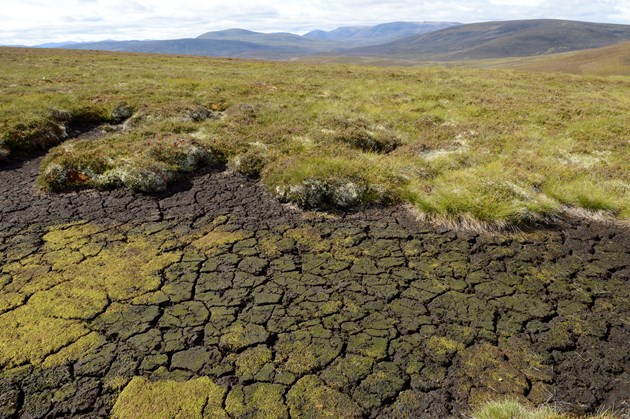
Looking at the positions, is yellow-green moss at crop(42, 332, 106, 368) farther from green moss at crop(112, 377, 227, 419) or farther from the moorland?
green moss at crop(112, 377, 227, 419)

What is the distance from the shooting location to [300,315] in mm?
8008

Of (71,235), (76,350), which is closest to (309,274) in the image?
(76,350)

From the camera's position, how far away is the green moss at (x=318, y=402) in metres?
6.00

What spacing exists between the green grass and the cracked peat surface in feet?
4.65

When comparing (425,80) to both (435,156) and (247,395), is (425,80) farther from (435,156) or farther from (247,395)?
(247,395)

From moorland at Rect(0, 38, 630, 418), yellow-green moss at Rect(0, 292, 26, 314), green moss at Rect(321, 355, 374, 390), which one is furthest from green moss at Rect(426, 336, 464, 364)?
yellow-green moss at Rect(0, 292, 26, 314)

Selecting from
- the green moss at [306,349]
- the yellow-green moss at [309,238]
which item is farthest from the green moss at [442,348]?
the yellow-green moss at [309,238]

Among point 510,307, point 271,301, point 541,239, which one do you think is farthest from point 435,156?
point 271,301

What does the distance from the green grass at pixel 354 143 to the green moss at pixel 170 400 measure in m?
7.23

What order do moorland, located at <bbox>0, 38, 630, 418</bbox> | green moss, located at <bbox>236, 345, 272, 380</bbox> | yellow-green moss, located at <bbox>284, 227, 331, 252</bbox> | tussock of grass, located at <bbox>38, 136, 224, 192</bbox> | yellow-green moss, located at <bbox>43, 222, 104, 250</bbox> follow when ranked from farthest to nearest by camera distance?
tussock of grass, located at <bbox>38, 136, 224, 192</bbox> < yellow-green moss, located at <bbox>284, 227, 331, 252</bbox> < yellow-green moss, located at <bbox>43, 222, 104, 250</bbox> < green moss, located at <bbox>236, 345, 272, 380</bbox> < moorland, located at <bbox>0, 38, 630, 418</bbox>

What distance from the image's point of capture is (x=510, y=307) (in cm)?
830

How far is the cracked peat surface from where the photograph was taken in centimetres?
632

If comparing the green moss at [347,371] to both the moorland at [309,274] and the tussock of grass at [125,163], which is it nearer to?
the moorland at [309,274]

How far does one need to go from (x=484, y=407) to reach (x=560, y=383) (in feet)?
4.90
